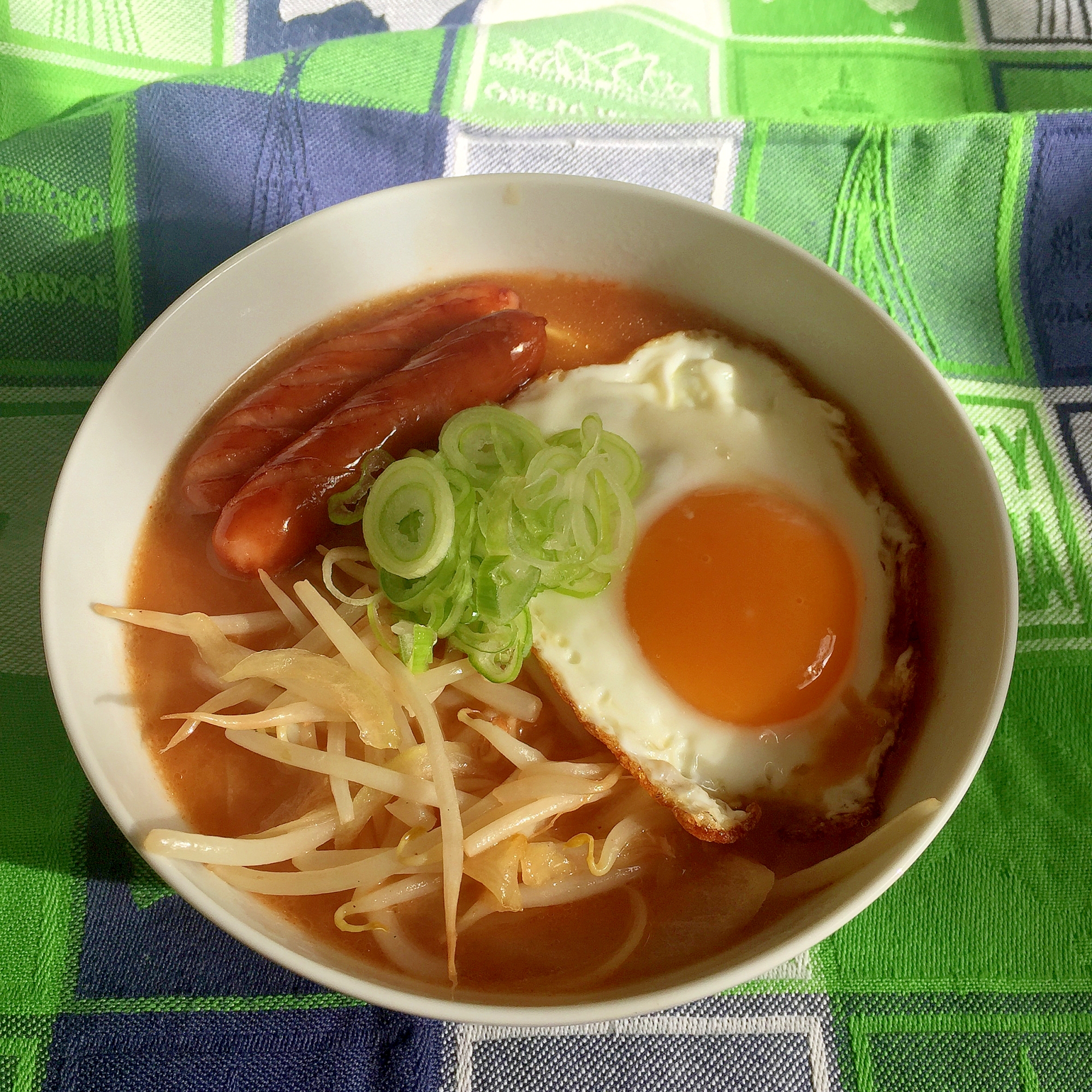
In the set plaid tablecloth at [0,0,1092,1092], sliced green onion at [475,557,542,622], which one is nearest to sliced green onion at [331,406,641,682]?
sliced green onion at [475,557,542,622]

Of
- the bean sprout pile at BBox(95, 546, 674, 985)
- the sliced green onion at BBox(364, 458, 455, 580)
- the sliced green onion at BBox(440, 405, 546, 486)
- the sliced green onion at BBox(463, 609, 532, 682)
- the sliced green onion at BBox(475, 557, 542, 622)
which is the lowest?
the bean sprout pile at BBox(95, 546, 674, 985)

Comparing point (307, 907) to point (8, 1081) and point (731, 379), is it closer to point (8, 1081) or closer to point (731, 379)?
point (8, 1081)

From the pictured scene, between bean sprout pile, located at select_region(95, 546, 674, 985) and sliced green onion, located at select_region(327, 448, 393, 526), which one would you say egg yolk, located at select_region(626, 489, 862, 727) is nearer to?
bean sprout pile, located at select_region(95, 546, 674, 985)

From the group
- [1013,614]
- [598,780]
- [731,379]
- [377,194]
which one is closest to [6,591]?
[377,194]

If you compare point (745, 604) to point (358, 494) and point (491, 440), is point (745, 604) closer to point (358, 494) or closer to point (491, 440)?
point (491, 440)

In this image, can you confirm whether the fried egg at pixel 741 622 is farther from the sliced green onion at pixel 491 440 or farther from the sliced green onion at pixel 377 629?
the sliced green onion at pixel 377 629

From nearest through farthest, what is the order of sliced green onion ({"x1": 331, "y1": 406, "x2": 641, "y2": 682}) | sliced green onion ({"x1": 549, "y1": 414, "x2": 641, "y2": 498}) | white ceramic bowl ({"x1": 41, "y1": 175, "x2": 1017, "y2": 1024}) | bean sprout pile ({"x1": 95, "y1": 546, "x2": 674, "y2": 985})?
white ceramic bowl ({"x1": 41, "y1": 175, "x2": 1017, "y2": 1024})
bean sprout pile ({"x1": 95, "y1": 546, "x2": 674, "y2": 985})
sliced green onion ({"x1": 331, "y1": 406, "x2": 641, "y2": 682})
sliced green onion ({"x1": 549, "y1": 414, "x2": 641, "y2": 498})
